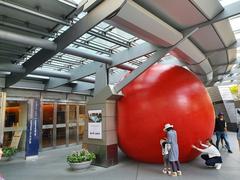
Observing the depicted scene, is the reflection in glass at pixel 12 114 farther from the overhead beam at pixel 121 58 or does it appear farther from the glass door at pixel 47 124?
the overhead beam at pixel 121 58

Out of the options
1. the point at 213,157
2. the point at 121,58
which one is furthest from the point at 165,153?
the point at 121,58

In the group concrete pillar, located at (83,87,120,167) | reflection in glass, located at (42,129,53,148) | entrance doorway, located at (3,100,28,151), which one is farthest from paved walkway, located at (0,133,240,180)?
reflection in glass, located at (42,129,53,148)

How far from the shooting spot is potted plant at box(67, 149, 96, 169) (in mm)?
6862

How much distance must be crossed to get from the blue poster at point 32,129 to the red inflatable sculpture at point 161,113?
4.23 meters

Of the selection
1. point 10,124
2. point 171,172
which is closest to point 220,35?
point 171,172

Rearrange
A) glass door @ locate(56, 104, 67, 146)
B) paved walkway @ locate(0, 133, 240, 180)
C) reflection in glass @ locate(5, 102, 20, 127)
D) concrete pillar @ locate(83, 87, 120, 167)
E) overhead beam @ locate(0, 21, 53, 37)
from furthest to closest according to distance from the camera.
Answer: glass door @ locate(56, 104, 67, 146) < reflection in glass @ locate(5, 102, 20, 127) < concrete pillar @ locate(83, 87, 120, 167) < paved walkway @ locate(0, 133, 240, 180) < overhead beam @ locate(0, 21, 53, 37)

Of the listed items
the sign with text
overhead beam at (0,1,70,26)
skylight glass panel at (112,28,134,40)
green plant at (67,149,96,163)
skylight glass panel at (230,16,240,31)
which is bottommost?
green plant at (67,149,96,163)

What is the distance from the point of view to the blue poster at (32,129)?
922 centimetres

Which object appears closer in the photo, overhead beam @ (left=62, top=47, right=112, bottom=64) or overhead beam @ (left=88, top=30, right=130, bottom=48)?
overhead beam @ (left=88, top=30, right=130, bottom=48)

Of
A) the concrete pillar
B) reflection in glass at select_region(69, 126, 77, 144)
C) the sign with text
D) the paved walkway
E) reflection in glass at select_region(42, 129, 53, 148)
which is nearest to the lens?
the paved walkway

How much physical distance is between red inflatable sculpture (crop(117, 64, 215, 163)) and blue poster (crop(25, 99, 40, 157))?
423cm

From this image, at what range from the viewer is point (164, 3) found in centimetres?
479

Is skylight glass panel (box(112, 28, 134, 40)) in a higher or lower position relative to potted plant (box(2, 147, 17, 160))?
higher

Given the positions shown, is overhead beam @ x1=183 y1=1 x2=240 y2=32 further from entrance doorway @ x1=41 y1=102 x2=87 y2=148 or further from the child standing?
entrance doorway @ x1=41 y1=102 x2=87 y2=148
